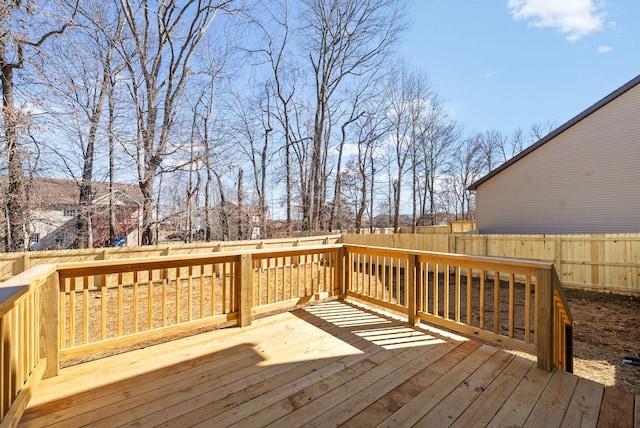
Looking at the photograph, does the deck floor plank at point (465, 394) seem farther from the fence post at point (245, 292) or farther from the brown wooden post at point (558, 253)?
the brown wooden post at point (558, 253)

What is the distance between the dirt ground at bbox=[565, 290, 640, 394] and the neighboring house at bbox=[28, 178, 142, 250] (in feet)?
33.8

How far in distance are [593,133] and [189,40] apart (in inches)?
567

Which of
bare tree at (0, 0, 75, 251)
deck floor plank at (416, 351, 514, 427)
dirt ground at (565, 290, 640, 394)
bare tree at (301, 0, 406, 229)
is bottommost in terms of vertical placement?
dirt ground at (565, 290, 640, 394)

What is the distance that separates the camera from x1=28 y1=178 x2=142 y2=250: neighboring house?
22.1 ft

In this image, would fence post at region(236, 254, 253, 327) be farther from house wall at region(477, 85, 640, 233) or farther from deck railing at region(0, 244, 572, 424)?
house wall at region(477, 85, 640, 233)

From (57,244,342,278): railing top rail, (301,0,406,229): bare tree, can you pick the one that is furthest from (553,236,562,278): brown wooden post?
(301,0,406,229): bare tree

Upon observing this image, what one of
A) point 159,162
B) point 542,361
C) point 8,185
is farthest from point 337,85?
point 542,361

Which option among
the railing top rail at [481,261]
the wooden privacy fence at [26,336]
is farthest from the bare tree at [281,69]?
the wooden privacy fence at [26,336]

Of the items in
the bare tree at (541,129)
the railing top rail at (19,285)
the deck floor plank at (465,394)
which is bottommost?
the deck floor plank at (465,394)

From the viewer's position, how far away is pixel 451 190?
24.3 meters

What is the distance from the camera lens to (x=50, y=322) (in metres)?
2.29

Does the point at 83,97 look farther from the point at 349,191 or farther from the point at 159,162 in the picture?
the point at 349,191

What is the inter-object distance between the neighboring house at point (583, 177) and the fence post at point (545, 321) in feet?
Answer: 33.9

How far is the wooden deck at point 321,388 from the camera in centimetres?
185
